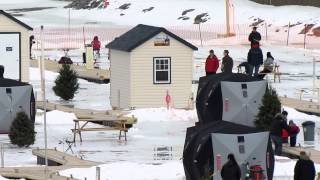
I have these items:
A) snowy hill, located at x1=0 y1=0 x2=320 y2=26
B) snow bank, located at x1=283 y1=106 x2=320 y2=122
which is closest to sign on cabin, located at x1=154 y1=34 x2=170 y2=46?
snow bank, located at x1=283 y1=106 x2=320 y2=122

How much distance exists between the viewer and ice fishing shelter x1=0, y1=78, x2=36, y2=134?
119 ft

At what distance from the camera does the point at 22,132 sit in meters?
34.2

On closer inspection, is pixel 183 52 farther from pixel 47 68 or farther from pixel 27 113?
pixel 47 68

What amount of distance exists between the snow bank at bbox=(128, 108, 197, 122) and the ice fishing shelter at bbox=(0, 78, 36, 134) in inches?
175

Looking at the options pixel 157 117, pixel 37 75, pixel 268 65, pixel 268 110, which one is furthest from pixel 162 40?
pixel 37 75

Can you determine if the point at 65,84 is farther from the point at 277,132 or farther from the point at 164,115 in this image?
the point at 277,132

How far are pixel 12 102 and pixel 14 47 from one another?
35.6 ft

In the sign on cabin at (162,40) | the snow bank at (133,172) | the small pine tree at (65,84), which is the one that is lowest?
the snow bank at (133,172)

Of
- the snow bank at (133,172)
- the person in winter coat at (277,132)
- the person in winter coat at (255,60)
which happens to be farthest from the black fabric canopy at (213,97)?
the person in winter coat at (255,60)

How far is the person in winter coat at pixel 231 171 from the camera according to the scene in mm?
24969

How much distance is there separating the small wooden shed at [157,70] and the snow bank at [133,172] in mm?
13036

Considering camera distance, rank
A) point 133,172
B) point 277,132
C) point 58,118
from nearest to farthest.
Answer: point 133,172, point 277,132, point 58,118

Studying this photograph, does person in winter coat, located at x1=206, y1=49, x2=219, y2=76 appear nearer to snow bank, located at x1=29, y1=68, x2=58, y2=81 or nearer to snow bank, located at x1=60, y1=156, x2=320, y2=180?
snow bank, located at x1=29, y1=68, x2=58, y2=81

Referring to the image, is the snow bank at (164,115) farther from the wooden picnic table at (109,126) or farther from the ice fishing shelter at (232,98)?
the ice fishing shelter at (232,98)
